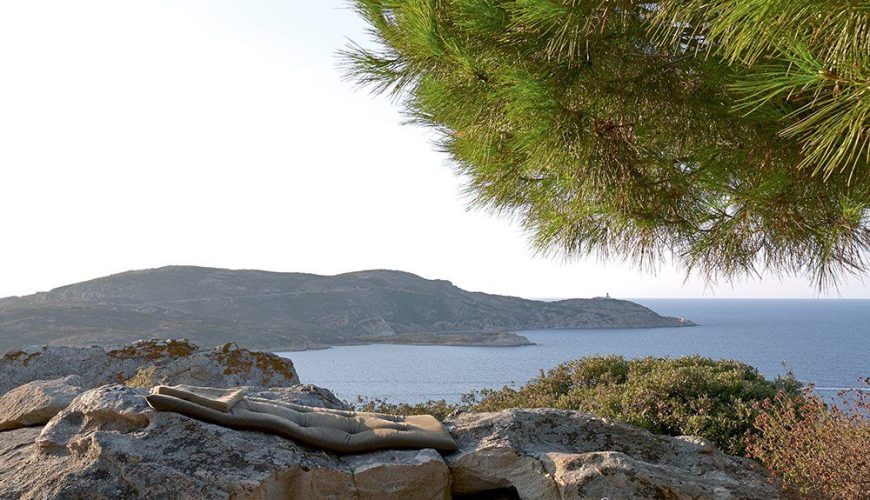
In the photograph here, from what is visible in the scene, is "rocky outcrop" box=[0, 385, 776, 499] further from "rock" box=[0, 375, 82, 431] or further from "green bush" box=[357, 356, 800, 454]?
"green bush" box=[357, 356, 800, 454]

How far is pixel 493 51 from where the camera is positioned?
459cm

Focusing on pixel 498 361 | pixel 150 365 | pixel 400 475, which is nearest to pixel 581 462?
pixel 400 475

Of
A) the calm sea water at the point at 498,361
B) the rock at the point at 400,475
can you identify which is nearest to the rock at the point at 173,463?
the rock at the point at 400,475

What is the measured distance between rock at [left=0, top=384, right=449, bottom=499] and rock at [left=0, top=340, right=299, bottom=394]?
2619 mm

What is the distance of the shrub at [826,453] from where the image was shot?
3111 millimetres

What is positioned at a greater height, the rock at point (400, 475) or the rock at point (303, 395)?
the rock at point (303, 395)

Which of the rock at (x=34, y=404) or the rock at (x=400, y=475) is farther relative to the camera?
the rock at (x=34, y=404)

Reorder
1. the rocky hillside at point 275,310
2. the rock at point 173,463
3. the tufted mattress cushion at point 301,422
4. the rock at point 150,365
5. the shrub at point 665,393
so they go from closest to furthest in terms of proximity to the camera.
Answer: the rock at point 173,463 → the tufted mattress cushion at point 301,422 → the shrub at point 665,393 → the rock at point 150,365 → the rocky hillside at point 275,310

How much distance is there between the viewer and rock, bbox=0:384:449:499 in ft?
9.39

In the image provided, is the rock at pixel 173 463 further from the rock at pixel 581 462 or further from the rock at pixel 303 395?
the rock at pixel 303 395

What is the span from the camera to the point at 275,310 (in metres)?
46.2

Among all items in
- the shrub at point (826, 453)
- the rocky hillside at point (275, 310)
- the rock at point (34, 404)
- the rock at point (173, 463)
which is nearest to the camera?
the rock at point (173, 463)

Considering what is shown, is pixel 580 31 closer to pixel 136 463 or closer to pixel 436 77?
pixel 436 77

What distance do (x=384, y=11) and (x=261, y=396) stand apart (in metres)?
3.25
